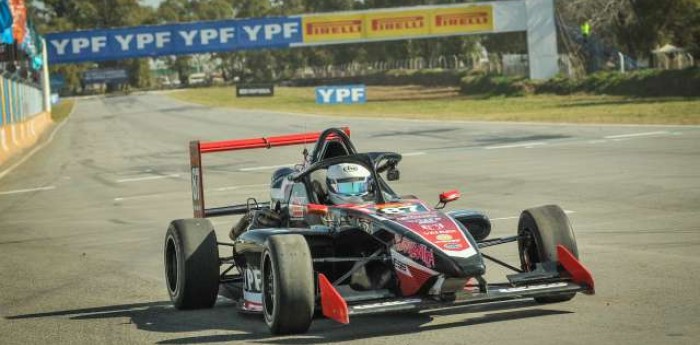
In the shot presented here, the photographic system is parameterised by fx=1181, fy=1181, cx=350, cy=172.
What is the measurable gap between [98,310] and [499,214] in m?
7.53

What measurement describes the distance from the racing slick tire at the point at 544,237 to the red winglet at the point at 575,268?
115 millimetres

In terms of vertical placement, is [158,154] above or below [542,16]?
below

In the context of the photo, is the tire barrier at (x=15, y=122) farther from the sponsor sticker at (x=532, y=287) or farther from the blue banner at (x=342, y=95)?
the sponsor sticker at (x=532, y=287)

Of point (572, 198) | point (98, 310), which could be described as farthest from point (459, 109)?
point (98, 310)

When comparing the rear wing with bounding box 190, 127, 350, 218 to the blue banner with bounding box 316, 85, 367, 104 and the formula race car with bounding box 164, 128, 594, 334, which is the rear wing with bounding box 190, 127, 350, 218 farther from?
the blue banner with bounding box 316, 85, 367, 104

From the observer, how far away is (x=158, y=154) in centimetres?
3819

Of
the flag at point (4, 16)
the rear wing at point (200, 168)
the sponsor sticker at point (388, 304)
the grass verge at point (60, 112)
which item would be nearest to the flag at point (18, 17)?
the flag at point (4, 16)

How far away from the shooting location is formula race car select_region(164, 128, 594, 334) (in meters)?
8.66

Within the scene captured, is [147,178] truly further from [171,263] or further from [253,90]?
[253,90]

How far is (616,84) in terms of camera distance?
2096 inches

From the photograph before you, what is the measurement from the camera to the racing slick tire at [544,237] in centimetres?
951

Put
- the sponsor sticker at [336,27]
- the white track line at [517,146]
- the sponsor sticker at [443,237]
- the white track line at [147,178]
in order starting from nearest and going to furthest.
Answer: the sponsor sticker at [443,237] < the white track line at [147,178] < the white track line at [517,146] < the sponsor sticker at [336,27]

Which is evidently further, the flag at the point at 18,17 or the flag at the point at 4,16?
the flag at the point at 18,17

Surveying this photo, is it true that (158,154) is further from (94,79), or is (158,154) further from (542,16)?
(94,79)
